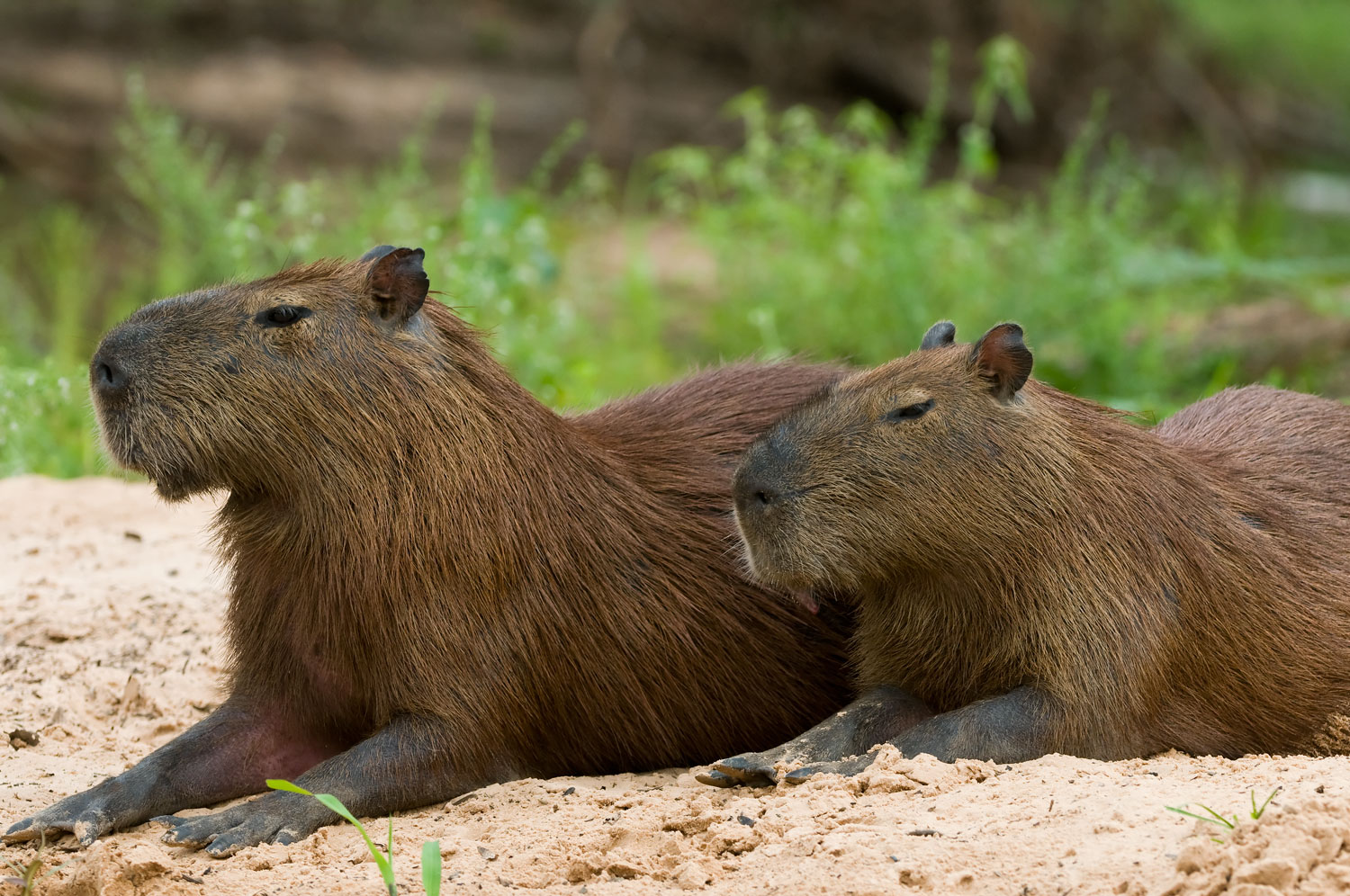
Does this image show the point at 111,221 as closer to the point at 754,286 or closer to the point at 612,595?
the point at 754,286

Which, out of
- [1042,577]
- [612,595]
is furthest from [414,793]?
[1042,577]

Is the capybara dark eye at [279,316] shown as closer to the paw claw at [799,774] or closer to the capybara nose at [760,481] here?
the capybara nose at [760,481]

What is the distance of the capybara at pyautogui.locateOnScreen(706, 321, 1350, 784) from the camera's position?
3.35 meters

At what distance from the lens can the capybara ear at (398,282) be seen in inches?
141

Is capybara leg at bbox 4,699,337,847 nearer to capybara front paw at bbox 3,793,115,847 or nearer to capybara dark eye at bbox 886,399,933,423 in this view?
capybara front paw at bbox 3,793,115,847

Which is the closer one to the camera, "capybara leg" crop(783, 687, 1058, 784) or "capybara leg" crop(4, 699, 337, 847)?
"capybara leg" crop(783, 687, 1058, 784)

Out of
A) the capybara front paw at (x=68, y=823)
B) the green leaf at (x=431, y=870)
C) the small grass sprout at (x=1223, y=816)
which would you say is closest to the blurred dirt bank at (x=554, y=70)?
the capybara front paw at (x=68, y=823)

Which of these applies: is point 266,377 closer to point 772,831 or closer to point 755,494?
point 755,494

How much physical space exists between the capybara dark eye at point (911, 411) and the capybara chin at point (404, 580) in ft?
2.13

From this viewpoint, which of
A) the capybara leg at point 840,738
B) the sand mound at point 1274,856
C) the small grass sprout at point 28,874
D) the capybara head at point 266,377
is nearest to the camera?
the sand mound at point 1274,856

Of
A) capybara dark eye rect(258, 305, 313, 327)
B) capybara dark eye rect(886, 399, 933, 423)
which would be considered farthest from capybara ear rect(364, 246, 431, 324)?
→ capybara dark eye rect(886, 399, 933, 423)

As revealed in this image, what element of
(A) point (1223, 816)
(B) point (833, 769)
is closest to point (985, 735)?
(B) point (833, 769)

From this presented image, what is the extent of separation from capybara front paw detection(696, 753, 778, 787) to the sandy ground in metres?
0.03

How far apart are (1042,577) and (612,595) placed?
1.04 m
